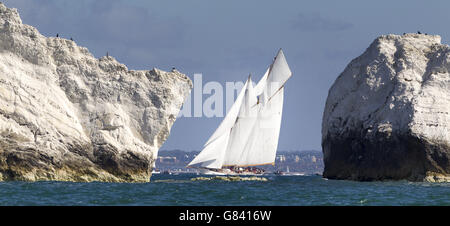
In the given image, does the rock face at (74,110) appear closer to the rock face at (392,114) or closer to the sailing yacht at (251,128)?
the sailing yacht at (251,128)

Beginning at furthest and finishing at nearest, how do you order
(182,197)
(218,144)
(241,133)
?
(241,133)
(218,144)
(182,197)

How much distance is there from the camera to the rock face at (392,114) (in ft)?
172

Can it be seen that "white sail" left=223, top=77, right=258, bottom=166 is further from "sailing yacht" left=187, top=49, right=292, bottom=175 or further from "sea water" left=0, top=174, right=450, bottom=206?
"sea water" left=0, top=174, right=450, bottom=206

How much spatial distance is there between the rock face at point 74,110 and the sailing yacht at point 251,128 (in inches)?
388

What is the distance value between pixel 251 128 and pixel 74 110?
A: 20.1m

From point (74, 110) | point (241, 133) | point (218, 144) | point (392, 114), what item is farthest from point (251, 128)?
point (74, 110)

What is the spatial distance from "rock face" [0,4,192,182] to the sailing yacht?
32.4ft

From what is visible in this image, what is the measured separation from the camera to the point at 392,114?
183 feet

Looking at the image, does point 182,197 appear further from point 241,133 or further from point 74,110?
point 241,133

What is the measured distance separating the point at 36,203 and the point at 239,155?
118 feet

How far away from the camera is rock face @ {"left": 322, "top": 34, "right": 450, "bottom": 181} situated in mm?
52438

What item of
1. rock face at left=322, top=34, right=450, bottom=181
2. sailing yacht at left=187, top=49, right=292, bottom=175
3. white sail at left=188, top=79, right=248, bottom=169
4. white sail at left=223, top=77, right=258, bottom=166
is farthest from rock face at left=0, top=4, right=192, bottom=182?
rock face at left=322, top=34, right=450, bottom=181
